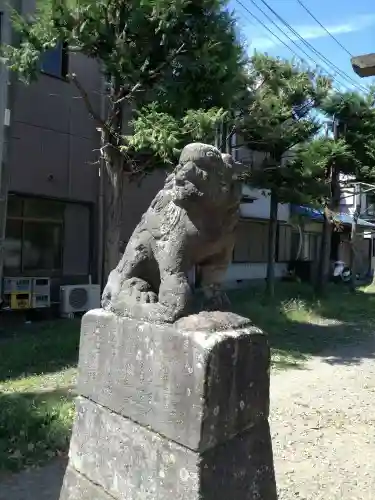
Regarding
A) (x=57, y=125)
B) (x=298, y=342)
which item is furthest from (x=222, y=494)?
(x=57, y=125)

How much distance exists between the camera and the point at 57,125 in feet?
34.6

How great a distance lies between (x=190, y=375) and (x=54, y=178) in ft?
29.2

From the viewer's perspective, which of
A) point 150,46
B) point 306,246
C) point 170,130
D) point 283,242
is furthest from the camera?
point 306,246

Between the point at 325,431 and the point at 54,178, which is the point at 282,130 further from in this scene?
the point at 325,431

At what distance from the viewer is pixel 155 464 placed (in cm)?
255

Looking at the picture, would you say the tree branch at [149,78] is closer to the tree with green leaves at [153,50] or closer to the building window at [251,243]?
the tree with green leaves at [153,50]

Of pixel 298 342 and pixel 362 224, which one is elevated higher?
pixel 362 224

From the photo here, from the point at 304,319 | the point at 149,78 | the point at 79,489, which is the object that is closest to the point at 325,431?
the point at 79,489

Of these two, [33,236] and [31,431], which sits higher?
[33,236]

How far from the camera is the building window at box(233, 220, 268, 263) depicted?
59.8 ft

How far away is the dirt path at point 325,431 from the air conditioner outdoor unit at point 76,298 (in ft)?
16.2

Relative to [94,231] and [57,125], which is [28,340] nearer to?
[94,231]

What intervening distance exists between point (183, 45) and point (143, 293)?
5441 mm

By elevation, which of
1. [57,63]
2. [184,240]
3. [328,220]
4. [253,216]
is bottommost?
[184,240]
